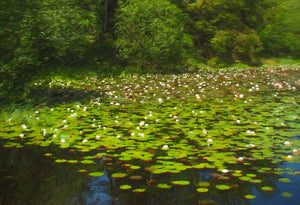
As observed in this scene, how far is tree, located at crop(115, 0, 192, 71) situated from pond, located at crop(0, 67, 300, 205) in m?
9.91

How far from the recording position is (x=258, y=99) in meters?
8.84

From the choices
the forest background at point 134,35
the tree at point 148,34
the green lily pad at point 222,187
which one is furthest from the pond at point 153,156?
the tree at point 148,34

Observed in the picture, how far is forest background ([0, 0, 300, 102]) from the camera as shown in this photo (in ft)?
22.2

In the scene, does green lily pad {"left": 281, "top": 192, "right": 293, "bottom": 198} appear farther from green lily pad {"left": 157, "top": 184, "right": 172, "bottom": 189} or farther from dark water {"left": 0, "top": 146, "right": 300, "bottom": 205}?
green lily pad {"left": 157, "top": 184, "right": 172, "bottom": 189}

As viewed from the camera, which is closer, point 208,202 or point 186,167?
point 208,202

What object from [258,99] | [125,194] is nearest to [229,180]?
[125,194]

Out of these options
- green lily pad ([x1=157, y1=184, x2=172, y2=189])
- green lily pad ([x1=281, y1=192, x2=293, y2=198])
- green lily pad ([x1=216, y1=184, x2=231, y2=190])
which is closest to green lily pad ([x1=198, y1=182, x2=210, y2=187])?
green lily pad ([x1=216, y1=184, x2=231, y2=190])

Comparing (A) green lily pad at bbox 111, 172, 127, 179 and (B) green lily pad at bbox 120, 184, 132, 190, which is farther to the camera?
(A) green lily pad at bbox 111, 172, 127, 179

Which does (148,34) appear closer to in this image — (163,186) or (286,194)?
(163,186)

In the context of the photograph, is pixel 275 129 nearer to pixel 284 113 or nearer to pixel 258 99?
pixel 284 113

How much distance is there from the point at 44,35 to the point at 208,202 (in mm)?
7812

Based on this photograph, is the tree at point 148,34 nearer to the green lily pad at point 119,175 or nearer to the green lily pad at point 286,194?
the green lily pad at point 119,175

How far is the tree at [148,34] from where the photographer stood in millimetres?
16370

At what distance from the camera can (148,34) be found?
56.2 ft
